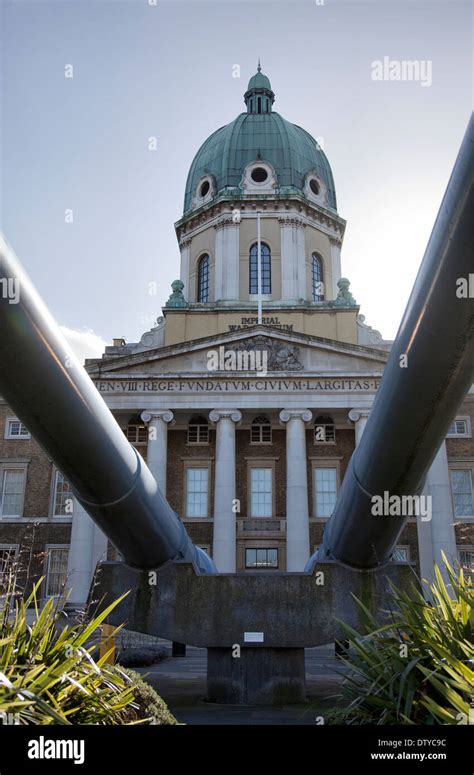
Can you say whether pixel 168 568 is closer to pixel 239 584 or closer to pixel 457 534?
pixel 239 584

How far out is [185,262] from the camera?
44.1m

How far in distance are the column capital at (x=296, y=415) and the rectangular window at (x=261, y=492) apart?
3.32m

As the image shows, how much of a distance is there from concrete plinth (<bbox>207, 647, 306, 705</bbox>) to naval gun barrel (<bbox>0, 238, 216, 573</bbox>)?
7.57ft

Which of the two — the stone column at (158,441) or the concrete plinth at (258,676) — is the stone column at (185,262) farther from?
the concrete plinth at (258,676)

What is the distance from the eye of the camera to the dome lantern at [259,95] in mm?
49812

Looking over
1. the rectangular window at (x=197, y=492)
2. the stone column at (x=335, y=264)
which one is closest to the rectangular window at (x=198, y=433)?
the rectangular window at (x=197, y=492)

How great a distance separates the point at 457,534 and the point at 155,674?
21.3m

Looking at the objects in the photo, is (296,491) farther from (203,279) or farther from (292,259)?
(203,279)

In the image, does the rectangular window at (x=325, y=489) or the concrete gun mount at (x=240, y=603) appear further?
the rectangular window at (x=325, y=489)

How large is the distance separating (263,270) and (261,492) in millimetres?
13857

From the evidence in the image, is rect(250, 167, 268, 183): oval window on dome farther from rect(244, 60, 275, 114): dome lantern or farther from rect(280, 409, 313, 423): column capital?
rect(280, 409, 313, 423): column capital

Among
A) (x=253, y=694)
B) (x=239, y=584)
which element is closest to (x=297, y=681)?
(x=253, y=694)

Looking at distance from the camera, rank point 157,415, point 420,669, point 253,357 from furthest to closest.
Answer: point 253,357
point 157,415
point 420,669

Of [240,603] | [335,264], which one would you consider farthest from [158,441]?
[240,603]
